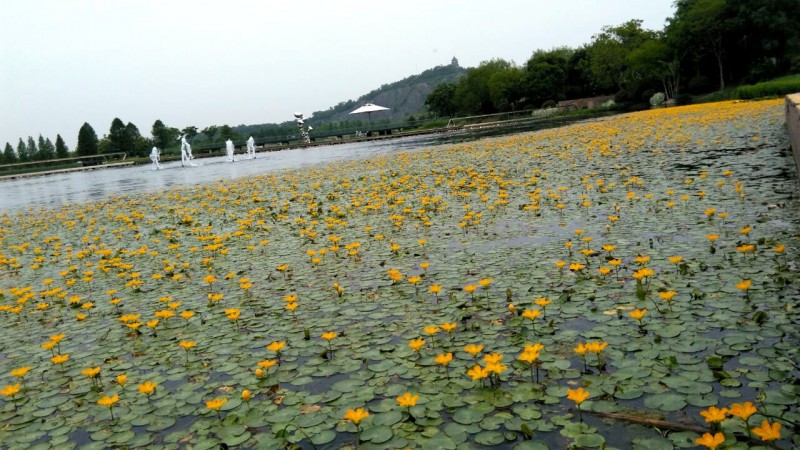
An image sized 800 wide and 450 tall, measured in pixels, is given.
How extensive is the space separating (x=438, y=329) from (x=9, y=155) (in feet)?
276

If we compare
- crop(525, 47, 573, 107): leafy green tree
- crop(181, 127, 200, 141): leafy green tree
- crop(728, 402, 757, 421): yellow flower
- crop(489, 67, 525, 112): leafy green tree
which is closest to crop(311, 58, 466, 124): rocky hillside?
crop(181, 127, 200, 141): leafy green tree

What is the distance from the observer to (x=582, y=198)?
680 centimetres

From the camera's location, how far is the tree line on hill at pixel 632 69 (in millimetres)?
37781

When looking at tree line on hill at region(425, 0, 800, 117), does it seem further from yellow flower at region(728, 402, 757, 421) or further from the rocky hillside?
the rocky hillside

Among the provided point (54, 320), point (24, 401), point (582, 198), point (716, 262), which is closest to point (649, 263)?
point (716, 262)

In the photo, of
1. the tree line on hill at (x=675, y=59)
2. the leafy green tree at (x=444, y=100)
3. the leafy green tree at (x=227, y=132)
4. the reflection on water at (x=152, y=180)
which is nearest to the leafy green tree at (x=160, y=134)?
the leafy green tree at (x=227, y=132)

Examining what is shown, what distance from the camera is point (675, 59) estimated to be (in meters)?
41.5

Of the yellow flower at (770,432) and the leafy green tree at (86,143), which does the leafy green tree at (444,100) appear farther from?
the yellow flower at (770,432)

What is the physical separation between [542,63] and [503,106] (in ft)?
20.6

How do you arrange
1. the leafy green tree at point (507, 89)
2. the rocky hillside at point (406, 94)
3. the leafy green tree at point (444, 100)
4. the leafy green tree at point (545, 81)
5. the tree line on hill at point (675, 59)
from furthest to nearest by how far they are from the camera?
the rocky hillside at point (406, 94) < the leafy green tree at point (444, 100) < the leafy green tree at point (507, 89) < the leafy green tree at point (545, 81) < the tree line on hill at point (675, 59)

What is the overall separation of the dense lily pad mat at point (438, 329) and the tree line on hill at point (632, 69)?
37.6 meters

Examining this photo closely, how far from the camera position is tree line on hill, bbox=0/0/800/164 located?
124 ft

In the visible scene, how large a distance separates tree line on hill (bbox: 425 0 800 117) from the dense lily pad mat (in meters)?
37.7

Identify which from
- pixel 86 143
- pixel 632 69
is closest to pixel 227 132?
pixel 86 143
